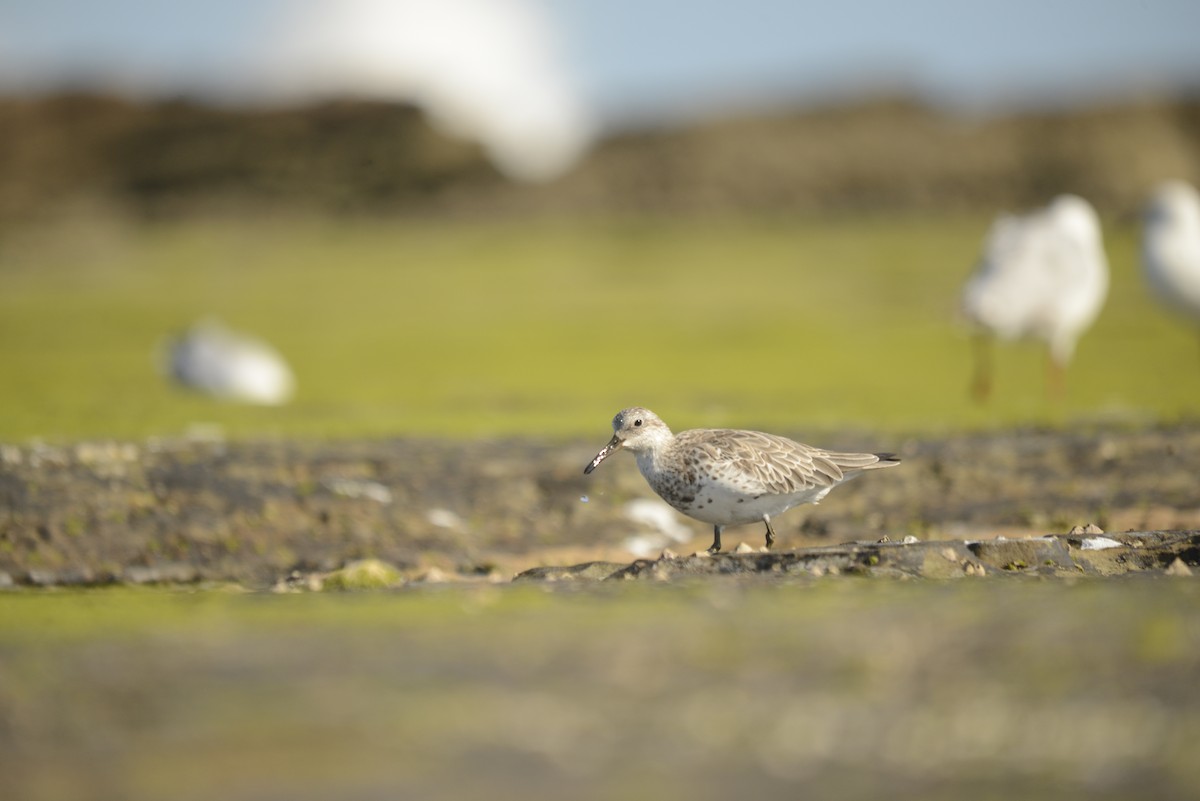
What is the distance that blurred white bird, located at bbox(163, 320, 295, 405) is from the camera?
20.6 metres

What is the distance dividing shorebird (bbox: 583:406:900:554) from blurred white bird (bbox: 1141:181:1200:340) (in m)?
10.4

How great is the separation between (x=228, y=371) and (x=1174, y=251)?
44.1 feet

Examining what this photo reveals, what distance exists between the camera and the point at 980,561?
902 centimetres

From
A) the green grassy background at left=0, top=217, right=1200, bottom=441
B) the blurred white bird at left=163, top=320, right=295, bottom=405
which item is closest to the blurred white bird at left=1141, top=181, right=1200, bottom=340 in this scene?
the green grassy background at left=0, top=217, right=1200, bottom=441

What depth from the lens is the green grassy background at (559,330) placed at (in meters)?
17.9

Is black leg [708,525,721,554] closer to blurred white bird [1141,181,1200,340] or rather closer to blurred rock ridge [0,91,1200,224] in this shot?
blurred white bird [1141,181,1200,340]

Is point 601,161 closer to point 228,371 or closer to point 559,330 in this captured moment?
point 559,330

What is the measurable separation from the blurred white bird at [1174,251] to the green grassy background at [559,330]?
1.36 metres

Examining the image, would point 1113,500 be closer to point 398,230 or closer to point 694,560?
point 694,560

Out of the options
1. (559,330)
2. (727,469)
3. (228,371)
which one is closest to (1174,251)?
(727,469)

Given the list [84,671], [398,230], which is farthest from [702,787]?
[398,230]

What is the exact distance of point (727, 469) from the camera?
9516 millimetres

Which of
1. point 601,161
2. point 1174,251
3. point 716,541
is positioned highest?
point 601,161

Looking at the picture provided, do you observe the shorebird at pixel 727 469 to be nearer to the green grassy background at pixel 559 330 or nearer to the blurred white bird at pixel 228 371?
the green grassy background at pixel 559 330
